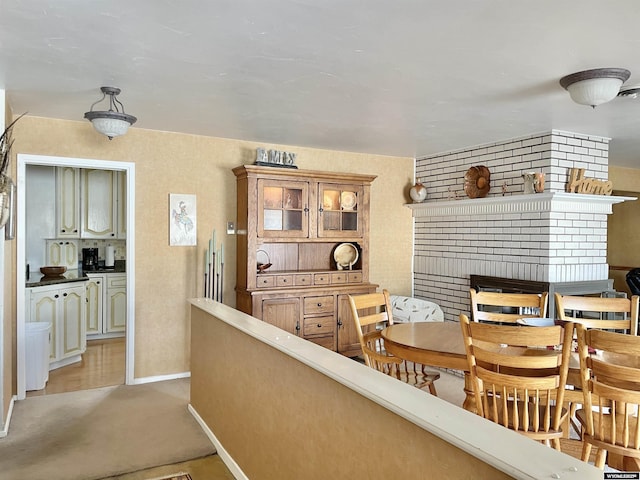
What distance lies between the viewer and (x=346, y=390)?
5.44 feet

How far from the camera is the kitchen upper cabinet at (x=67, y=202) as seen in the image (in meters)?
6.07

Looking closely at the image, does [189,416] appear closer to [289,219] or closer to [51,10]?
[289,219]

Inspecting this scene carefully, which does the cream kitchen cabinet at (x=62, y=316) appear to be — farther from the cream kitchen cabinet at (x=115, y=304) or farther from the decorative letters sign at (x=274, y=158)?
the decorative letters sign at (x=274, y=158)

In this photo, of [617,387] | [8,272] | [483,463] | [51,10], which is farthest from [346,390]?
[8,272]

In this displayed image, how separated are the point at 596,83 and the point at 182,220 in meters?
3.46

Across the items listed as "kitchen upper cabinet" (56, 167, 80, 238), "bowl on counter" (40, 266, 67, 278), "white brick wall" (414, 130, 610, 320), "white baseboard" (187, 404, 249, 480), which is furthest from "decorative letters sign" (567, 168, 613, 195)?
"kitchen upper cabinet" (56, 167, 80, 238)

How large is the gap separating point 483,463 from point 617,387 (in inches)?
47.8

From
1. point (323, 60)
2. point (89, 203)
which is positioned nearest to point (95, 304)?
point (89, 203)

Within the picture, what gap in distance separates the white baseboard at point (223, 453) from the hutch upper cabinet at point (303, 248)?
1203 mm

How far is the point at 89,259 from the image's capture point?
6.57 m

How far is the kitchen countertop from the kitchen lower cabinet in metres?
2.02

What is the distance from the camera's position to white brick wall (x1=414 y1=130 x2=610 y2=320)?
4.27 meters

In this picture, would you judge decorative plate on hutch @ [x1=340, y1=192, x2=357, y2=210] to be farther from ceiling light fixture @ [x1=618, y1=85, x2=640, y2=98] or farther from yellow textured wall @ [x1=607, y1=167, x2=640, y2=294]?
yellow textured wall @ [x1=607, y1=167, x2=640, y2=294]

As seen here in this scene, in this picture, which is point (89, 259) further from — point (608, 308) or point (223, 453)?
point (608, 308)
